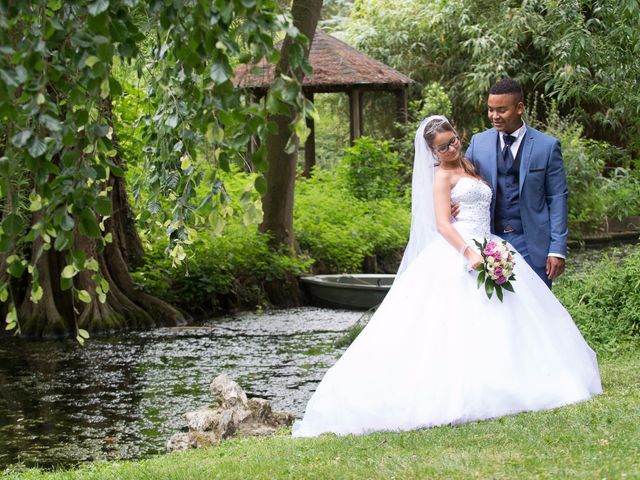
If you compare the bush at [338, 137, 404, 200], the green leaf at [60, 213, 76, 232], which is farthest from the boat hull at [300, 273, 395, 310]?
the green leaf at [60, 213, 76, 232]

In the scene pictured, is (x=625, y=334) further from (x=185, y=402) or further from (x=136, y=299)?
(x=136, y=299)

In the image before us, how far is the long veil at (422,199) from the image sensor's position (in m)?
6.64

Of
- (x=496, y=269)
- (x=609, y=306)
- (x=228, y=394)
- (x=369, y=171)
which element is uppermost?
(x=369, y=171)

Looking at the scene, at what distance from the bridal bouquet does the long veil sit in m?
0.50

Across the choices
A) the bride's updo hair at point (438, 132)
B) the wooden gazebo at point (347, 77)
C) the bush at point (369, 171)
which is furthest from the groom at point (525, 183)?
the wooden gazebo at point (347, 77)

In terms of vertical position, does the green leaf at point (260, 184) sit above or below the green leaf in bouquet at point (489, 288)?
above

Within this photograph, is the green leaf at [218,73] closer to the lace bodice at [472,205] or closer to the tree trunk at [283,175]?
the lace bodice at [472,205]

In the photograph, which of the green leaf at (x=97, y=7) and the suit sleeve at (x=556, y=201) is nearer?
the green leaf at (x=97, y=7)

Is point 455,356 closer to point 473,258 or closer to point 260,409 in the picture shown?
point 473,258

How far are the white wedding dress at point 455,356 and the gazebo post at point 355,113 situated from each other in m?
18.4

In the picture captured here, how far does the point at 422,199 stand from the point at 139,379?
5.20 m

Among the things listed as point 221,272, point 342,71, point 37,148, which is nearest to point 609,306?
point 221,272

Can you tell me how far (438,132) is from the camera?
21.3 feet

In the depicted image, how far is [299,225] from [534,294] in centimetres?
1230
